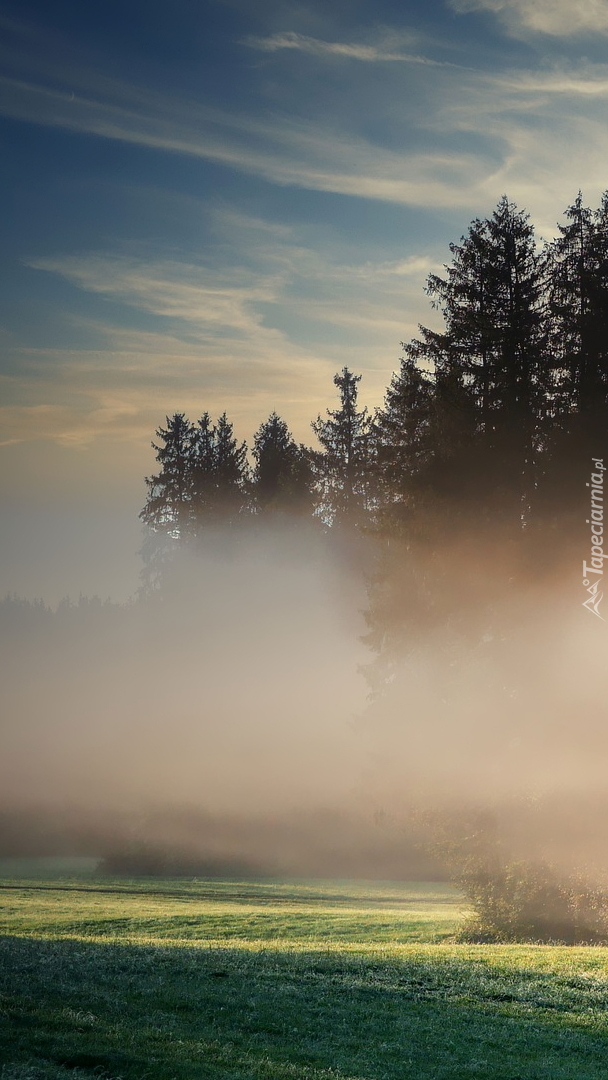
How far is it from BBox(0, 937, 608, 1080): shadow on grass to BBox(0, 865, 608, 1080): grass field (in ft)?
0.09

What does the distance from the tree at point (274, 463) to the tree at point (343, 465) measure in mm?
3220

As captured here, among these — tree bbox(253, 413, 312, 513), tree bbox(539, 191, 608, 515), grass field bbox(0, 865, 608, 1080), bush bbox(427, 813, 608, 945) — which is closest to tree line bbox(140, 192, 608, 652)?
tree bbox(539, 191, 608, 515)

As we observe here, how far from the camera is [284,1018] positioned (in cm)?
1141

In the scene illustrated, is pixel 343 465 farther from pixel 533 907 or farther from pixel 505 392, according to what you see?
pixel 533 907

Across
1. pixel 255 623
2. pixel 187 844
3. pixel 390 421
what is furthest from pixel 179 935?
pixel 255 623

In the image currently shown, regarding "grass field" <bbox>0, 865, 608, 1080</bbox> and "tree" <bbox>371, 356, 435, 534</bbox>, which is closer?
"grass field" <bbox>0, 865, 608, 1080</bbox>

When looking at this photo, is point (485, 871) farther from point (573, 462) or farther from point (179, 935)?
point (573, 462)

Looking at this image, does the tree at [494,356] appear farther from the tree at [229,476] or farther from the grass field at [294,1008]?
the tree at [229,476]

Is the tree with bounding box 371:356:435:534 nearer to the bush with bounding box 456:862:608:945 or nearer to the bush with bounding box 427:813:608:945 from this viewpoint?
the bush with bounding box 427:813:608:945

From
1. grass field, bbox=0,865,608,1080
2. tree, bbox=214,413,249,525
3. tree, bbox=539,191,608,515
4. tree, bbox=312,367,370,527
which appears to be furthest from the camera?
tree, bbox=214,413,249,525

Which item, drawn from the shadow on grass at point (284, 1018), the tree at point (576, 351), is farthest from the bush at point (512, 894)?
the tree at point (576, 351)

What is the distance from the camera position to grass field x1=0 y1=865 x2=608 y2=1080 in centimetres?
925

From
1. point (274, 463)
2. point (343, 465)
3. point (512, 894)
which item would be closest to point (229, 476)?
point (274, 463)

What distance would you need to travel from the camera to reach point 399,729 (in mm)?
31500
